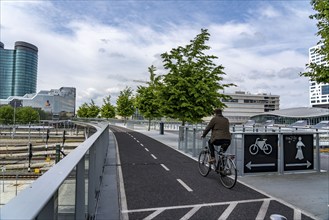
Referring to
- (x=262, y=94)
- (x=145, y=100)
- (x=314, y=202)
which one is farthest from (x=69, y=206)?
(x=262, y=94)

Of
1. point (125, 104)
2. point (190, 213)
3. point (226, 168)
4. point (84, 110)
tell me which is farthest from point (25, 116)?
point (190, 213)

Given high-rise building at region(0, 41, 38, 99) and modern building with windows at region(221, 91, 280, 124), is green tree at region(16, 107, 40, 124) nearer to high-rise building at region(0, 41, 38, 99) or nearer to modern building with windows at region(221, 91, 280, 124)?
high-rise building at region(0, 41, 38, 99)

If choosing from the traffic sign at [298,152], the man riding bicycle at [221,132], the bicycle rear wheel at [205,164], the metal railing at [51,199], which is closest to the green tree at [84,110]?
the bicycle rear wheel at [205,164]

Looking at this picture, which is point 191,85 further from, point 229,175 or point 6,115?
point 6,115

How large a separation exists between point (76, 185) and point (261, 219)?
3686mm

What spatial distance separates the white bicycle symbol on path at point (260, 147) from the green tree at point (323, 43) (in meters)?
2.57

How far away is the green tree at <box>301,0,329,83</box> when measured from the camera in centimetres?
741

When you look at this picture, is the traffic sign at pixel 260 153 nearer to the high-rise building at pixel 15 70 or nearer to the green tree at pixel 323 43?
the green tree at pixel 323 43

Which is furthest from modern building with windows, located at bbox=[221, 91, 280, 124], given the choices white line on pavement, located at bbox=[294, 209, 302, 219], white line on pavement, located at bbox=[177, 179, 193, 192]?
white line on pavement, located at bbox=[294, 209, 302, 219]

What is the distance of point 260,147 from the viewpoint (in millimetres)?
9180

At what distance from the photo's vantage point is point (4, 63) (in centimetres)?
14725

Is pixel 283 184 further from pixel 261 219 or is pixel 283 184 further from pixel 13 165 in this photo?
pixel 13 165

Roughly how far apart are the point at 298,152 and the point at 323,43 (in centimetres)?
387

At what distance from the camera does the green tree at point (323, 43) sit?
741 centimetres
